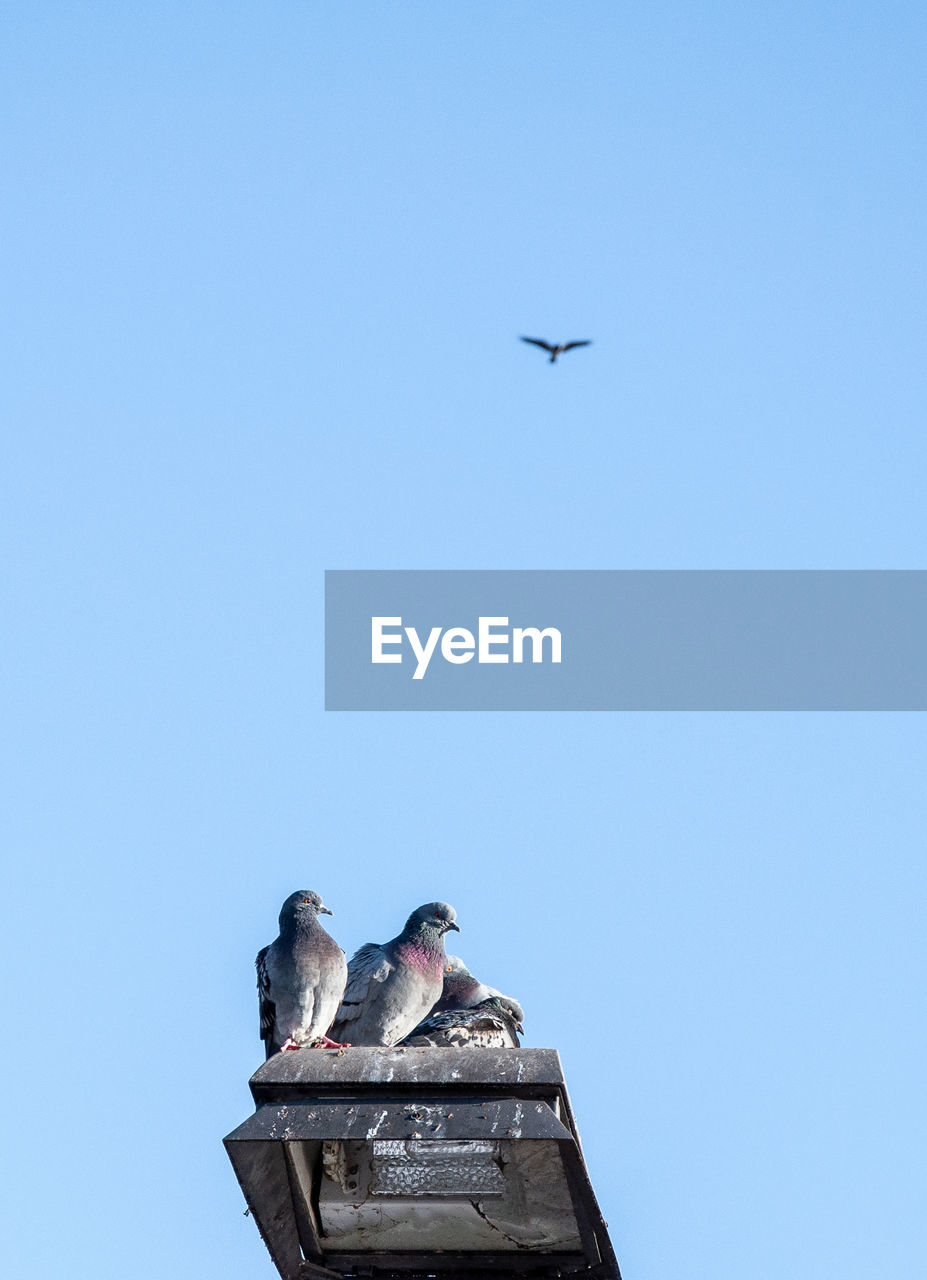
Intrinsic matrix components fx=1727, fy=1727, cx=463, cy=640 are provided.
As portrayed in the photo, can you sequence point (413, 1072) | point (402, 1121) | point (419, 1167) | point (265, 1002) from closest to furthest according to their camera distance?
point (402, 1121)
point (413, 1072)
point (419, 1167)
point (265, 1002)

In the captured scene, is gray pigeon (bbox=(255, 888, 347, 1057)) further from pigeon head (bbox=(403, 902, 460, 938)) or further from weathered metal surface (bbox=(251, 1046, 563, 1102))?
weathered metal surface (bbox=(251, 1046, 563, 1102))

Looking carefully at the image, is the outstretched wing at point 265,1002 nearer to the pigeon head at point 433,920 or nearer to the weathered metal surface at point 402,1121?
the pigeon head at point 433,920

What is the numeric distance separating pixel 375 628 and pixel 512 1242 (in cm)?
1283

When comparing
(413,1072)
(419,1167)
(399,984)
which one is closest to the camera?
(413,1072)

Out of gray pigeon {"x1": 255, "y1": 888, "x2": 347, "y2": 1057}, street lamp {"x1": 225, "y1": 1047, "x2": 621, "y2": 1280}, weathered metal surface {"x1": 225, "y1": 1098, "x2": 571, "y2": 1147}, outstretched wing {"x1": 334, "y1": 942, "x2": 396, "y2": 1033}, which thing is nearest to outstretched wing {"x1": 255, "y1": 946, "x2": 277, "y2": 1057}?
gray pigeon {"x1": 255, "y1": 888, "x2": 347, "y2": 1057}

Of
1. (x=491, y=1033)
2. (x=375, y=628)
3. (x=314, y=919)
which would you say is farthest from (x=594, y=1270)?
(x=375, y=628)

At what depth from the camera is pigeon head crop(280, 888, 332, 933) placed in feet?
37.4

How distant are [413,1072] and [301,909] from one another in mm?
5476

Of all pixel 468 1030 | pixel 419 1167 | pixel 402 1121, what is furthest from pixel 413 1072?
pixel 468 1030

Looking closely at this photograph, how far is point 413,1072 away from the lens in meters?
6.05

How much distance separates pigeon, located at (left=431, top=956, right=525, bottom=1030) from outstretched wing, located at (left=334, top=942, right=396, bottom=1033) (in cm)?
56

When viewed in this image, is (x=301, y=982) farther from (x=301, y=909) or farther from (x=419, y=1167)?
(x=419, y=1167)

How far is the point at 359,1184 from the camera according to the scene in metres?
6.34

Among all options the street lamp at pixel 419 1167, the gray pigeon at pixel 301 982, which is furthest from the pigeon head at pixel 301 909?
the street lamp at pixel 419 1167
